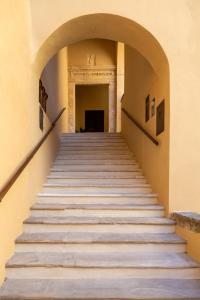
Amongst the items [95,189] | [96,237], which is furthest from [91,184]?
[96,237]

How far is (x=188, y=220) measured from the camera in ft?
8.95

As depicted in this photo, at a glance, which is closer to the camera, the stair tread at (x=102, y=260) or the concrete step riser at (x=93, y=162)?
the stair tread at (x=102, y=260)

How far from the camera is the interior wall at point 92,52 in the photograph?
31.8ft

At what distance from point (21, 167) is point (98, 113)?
10.4 meters

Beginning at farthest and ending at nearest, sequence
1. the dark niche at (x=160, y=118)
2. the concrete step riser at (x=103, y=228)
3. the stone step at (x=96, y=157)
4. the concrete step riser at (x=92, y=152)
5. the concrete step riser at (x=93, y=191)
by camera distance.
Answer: the concrete step riser at (x=92, y=152) → the stone step at (x=96, y=157) → the concrete step riser at (x=93, y=191) → the dark niche at (x=160, y=118) → the concrete step riser at (x=103, y=228)

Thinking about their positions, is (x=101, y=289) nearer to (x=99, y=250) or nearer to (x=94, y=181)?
(x=99, y=250)

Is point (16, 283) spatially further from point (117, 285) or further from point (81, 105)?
point (81, 105)

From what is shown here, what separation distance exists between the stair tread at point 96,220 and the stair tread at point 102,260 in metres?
0.40

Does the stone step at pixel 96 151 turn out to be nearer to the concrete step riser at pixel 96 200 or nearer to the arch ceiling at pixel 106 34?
the concrete step riser at pixel 96 200

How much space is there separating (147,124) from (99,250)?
2133 mm

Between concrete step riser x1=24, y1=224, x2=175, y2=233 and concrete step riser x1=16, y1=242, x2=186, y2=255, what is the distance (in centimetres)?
25

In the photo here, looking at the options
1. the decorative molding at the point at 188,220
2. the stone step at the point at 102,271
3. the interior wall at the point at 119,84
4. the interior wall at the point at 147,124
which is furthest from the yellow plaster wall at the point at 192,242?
the interior wall at the point at 119,84

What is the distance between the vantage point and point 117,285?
238cm

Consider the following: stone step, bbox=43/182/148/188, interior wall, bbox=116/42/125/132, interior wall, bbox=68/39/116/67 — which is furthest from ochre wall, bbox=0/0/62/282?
interior wall, bbox=68/39/116/67
